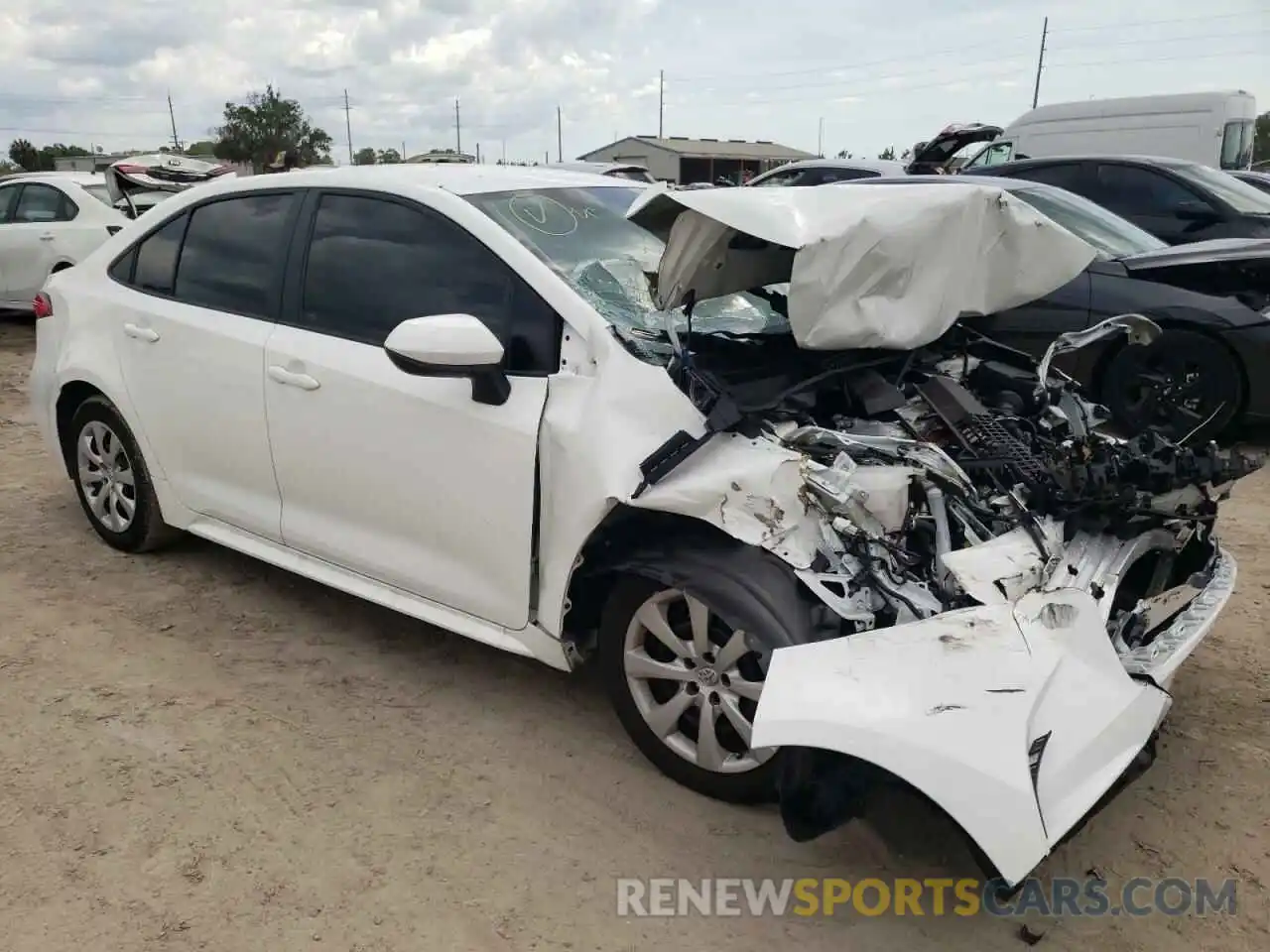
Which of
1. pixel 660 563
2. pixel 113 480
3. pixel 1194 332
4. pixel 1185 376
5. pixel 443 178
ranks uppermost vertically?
pixel 443 178

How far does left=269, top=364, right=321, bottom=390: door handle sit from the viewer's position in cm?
339

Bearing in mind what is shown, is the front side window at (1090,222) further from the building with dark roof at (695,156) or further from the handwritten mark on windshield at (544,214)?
the building with dark roof at (695,156)

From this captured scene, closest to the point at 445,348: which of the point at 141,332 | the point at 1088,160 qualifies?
the point at 141,332

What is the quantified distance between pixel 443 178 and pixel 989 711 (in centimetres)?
248

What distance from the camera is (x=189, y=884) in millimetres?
2576

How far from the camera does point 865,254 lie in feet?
9.48

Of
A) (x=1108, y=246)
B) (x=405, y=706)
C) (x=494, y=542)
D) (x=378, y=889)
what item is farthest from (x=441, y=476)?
(x=1108, y=246)

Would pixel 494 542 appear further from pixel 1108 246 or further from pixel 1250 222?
pixel 1250 222

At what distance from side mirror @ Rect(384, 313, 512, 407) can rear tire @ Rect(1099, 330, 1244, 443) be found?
4.22 metres

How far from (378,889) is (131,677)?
1574 mm

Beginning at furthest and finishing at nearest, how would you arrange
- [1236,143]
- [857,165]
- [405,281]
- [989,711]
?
[1236,143]
[857,165]
[405,281]
[989,711]

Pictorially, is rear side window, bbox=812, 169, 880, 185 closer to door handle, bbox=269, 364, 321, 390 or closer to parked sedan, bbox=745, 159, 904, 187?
parked sedan, bbox=745, 159, 904, 187

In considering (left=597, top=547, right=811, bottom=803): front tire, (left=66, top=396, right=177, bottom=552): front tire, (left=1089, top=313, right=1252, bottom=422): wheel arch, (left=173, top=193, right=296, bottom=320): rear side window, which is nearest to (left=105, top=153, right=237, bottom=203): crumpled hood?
(left=66, top=396, right=177, bottom=552): front tire

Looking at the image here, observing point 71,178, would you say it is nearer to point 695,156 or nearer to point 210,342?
point 210,342
